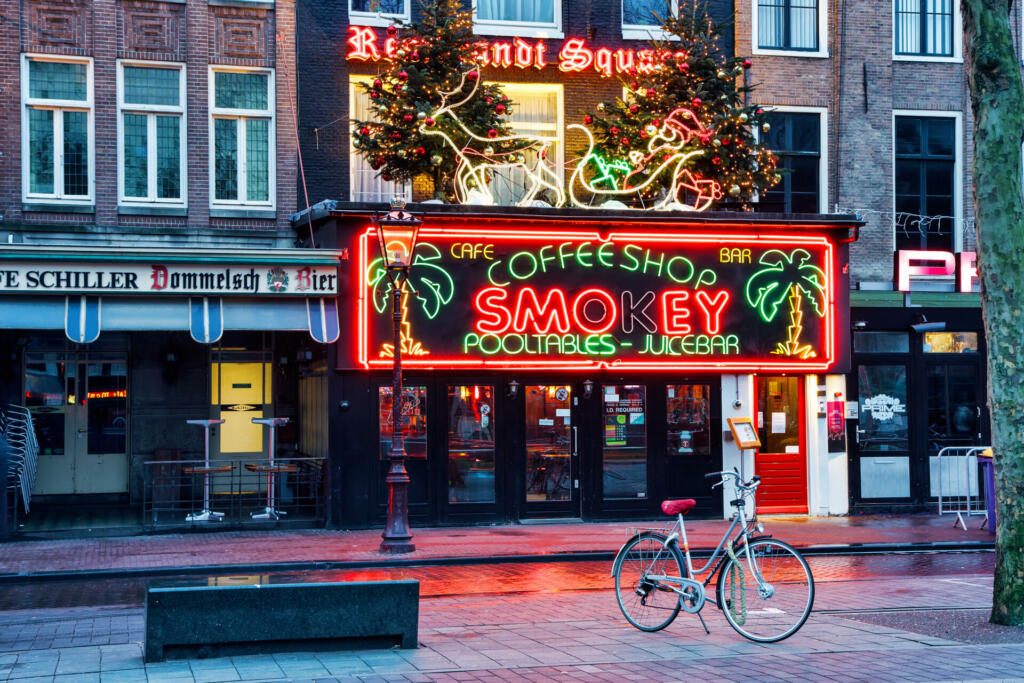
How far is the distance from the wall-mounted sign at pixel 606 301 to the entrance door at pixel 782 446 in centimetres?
68

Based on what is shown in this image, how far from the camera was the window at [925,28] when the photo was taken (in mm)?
24078

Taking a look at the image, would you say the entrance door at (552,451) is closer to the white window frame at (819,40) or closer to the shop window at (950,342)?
the shop window at (950,342)

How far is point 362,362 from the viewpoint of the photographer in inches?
782

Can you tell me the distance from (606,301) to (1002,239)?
10169mm

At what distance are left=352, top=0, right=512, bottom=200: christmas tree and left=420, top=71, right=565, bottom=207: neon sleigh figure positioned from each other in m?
0.04

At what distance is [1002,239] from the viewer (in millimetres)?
11305

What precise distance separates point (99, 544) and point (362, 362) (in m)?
4.79

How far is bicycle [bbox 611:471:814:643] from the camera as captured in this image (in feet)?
33.4

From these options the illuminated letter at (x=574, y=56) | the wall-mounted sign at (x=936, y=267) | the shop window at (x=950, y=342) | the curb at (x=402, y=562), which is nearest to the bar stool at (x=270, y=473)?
the curb at (x=402, y=562)

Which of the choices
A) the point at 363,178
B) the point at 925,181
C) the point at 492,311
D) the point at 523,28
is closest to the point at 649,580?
the point at 492,311

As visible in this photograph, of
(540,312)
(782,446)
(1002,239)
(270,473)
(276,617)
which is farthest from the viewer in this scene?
(782,446)

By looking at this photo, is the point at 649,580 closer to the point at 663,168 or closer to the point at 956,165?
the point at 663,168

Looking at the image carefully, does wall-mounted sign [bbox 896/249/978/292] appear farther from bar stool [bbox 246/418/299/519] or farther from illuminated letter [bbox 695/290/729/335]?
bar stool [bbox 246/418/299/519]

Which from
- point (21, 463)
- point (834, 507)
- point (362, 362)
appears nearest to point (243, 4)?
point (362, 362)
